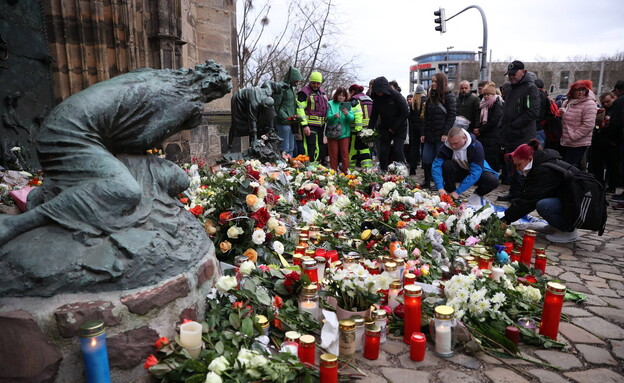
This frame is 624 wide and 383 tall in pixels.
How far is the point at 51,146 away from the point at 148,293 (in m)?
0.87

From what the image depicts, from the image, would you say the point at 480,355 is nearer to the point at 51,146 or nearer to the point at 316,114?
the point at 51,146

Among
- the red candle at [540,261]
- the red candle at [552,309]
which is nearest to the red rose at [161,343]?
the red candle at [552,309]

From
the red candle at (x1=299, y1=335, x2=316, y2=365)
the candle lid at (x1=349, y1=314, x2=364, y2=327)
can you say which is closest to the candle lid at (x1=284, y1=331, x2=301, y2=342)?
the red candle at (x1=299, y1=335, x2=316, y2=365)

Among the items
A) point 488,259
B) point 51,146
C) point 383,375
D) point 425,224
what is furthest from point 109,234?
point 425,224

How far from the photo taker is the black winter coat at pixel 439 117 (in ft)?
23.0

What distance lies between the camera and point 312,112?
26.6 feet

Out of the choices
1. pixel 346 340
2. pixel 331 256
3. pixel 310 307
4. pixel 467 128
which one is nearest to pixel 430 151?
pixel 467 128

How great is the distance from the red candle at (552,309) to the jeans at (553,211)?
2.45 metres

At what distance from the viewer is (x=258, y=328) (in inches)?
86.0

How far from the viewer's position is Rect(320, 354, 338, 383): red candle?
5.86ft

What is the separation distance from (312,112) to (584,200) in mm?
5096

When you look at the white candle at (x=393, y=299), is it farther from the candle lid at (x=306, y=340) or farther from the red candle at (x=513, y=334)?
the candle lid at (x=306, y=340)

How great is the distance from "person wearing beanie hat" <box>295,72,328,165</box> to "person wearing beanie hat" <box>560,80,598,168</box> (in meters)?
4.24

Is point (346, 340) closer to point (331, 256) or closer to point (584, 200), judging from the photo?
point (331, 256)
